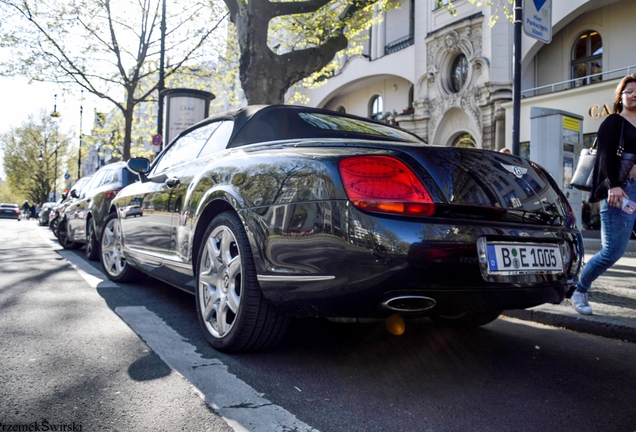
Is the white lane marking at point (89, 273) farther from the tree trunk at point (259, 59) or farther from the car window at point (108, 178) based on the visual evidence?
the tree trunk at point (259, 59)

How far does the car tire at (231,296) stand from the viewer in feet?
9.13

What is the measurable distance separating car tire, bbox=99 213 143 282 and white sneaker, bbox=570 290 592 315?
3.90m

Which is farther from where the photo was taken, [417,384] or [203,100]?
[203,100]

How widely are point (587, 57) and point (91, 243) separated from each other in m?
16.2

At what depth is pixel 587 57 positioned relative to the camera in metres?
17.3

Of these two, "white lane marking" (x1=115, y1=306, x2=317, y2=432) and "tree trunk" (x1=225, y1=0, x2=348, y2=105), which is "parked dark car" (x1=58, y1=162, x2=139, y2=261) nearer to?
"white lane marking" (x1=115, y1=306, x2=317, y2=432)

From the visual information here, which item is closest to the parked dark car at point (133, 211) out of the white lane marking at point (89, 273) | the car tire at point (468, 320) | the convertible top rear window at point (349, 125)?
the white lane marking at point (89, 273)

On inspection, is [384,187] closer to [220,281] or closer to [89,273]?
[220,281]

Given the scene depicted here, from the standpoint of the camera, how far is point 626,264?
8.22m

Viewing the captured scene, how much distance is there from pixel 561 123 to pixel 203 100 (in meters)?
9.57

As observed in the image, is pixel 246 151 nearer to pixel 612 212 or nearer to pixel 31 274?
pixel 612 212

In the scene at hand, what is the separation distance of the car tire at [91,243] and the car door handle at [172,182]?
3799mm

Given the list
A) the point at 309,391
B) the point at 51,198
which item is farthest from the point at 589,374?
the point at 51,198

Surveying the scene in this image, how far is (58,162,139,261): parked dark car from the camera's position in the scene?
6.83 meters
